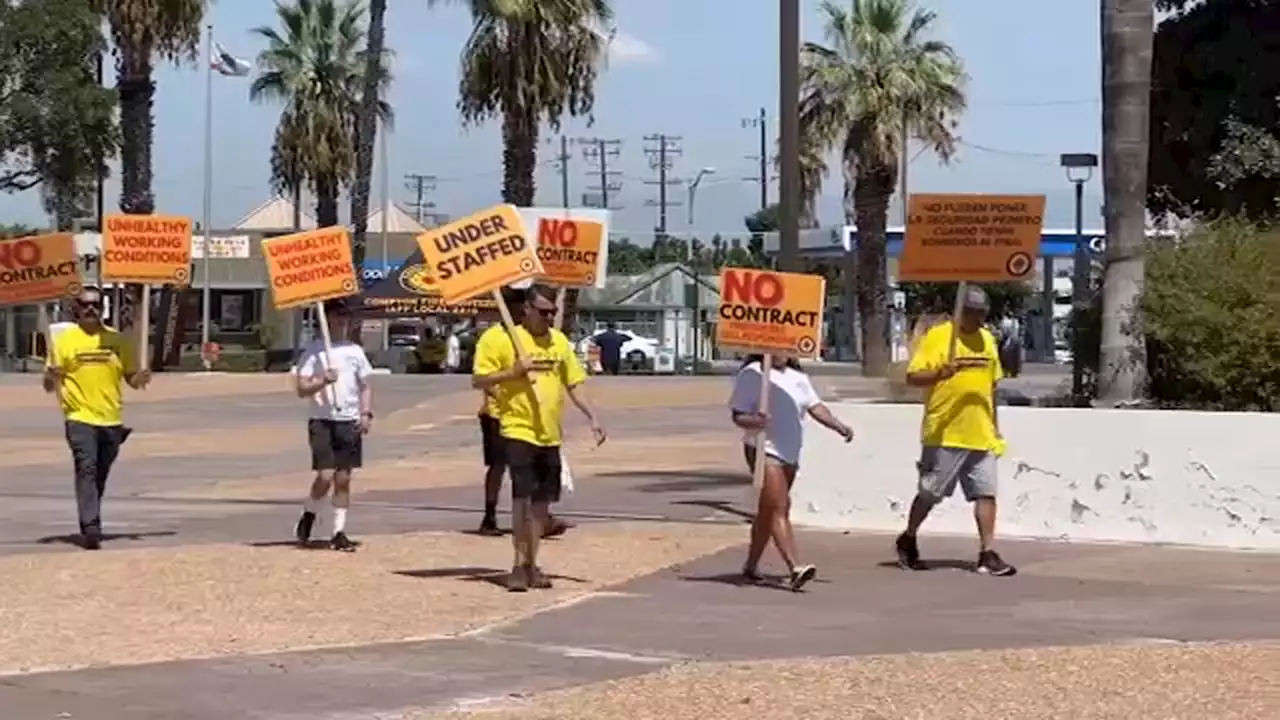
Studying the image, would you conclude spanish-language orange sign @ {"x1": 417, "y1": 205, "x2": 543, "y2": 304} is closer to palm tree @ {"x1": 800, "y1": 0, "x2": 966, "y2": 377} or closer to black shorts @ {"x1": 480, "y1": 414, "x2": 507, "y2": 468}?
black shorts @ {"x1": 480, "y1": 414, "x2": 507, "y2": 468}

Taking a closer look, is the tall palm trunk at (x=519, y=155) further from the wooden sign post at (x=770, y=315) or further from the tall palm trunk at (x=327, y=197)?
the wooden sign post at (x=770, y=315)

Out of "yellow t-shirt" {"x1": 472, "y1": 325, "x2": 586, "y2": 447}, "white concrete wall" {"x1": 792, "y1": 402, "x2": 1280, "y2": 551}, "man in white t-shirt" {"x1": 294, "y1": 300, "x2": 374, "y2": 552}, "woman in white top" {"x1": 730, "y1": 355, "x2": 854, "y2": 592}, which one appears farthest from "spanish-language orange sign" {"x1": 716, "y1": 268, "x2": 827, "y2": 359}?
"white concrete wall" {"x1": 792, "y1": 402, "x2": 1280, "y2": 551}

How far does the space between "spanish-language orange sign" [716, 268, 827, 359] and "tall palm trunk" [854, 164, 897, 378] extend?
113ft

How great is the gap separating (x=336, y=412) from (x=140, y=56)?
3719 centimetres

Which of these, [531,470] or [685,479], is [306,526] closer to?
[531,470]

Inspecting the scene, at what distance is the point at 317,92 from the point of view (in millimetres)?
63719

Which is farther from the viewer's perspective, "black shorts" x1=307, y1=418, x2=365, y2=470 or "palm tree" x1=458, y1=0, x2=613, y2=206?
"palm tree" x1=458, y1=0, x2=613, y2=206

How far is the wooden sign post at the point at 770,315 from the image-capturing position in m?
12.9

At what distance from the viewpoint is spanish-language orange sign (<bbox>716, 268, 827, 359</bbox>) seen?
42.2 feet

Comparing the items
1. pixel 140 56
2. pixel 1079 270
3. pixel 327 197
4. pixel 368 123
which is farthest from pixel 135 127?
pixel 1079 270

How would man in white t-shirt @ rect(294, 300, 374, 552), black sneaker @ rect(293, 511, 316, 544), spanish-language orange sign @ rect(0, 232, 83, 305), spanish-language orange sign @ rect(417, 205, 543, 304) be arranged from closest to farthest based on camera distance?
spanish-language orange sign @ rect(417, 205, 543, 304) → man in white t-shirt @ rect(294, 300, 374, 552) → black sneaker @ rect(293, 511, 316, 544) → spanish-language orange sign @ rect(0, 232, 83, 305)

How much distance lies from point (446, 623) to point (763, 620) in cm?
171

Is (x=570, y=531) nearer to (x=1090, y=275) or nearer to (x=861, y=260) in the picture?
(x=1090, y=275)

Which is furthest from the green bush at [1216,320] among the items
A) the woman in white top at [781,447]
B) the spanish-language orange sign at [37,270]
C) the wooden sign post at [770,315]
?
the spanish-language orange sign at [37,270]
